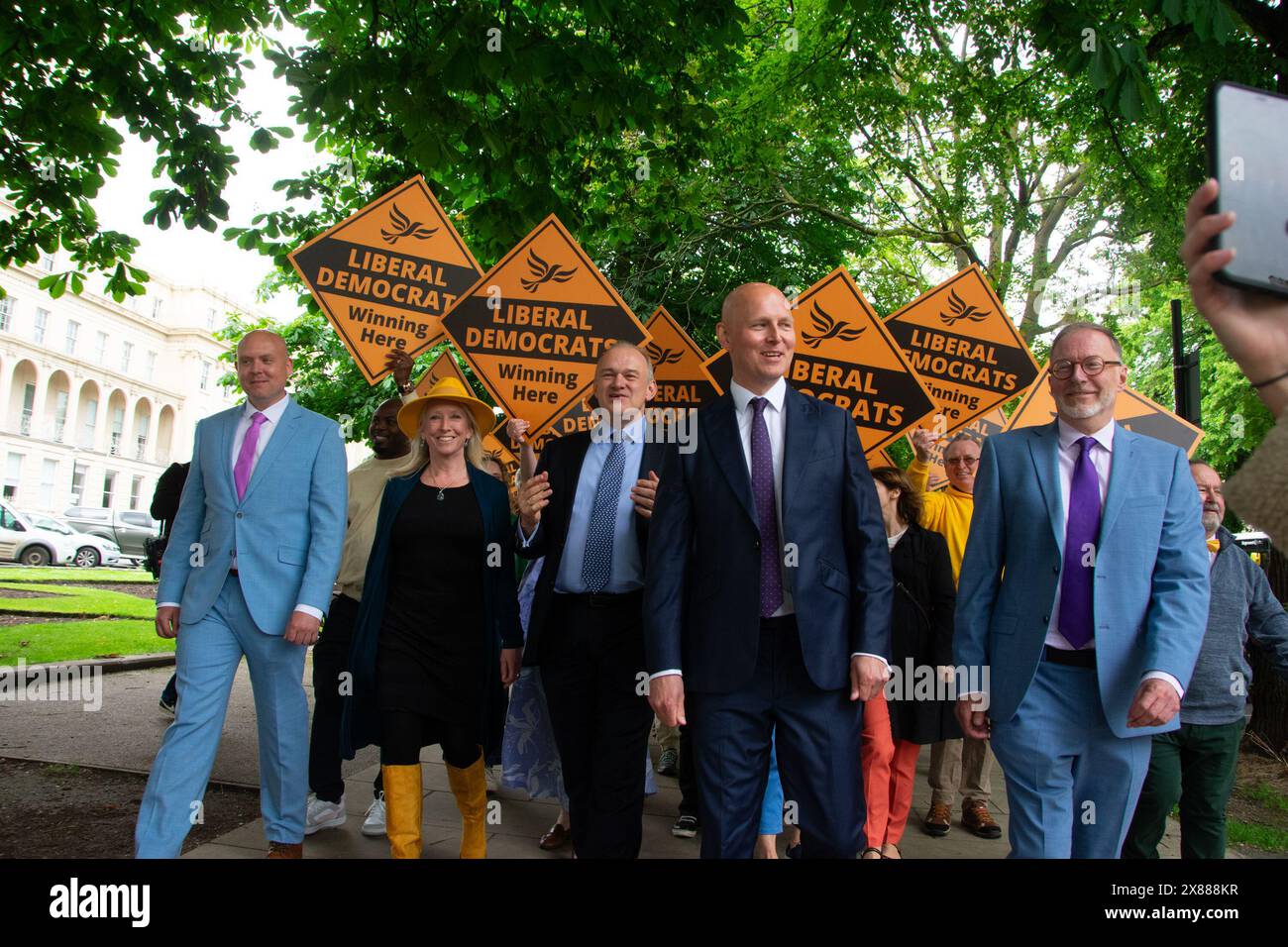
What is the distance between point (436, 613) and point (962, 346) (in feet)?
14.5

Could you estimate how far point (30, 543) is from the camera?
29.1 m

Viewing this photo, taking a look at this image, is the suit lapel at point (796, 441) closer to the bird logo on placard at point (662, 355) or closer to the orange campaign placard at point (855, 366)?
the orange campaign placard at point (855, 366)

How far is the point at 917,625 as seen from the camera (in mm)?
5785

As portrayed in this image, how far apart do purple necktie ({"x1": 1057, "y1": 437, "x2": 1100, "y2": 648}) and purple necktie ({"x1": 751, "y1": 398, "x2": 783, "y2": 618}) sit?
3.25ft

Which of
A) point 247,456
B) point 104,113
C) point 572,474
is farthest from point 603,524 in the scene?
point 104,113

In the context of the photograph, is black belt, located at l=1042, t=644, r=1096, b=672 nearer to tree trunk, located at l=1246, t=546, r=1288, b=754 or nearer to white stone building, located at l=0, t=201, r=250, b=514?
tree trunk, located at l=1246, t=546, r=1288, b=754

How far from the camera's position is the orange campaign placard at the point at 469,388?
6.18 m

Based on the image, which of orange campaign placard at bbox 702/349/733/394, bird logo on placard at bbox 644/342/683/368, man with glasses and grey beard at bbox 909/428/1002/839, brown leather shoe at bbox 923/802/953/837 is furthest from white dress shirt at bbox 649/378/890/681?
brown leather shoe at bbox 923/802/953/837

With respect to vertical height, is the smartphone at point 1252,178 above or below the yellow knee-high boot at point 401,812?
above

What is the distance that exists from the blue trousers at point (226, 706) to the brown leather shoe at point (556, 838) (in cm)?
133

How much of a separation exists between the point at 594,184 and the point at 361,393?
5.98m

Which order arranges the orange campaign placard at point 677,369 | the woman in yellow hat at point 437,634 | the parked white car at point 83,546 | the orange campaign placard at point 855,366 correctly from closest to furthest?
the woman in yellow hat at point 437,634, the orange campaign placard at point 855,366, the orange campaign placard at point 677,369, the parked white car at point 83,546

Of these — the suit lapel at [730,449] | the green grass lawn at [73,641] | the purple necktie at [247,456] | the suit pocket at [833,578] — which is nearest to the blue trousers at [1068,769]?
the suit pocket at [833,578]

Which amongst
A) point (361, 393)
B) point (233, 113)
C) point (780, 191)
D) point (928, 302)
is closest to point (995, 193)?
point (780, 191)
